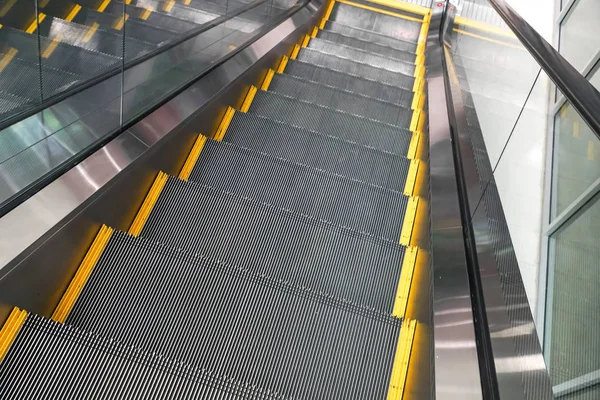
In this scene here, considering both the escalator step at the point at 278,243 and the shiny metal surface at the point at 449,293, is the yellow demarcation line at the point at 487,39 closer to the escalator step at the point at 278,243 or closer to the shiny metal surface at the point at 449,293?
the shiny metal surface at the point at 449,293

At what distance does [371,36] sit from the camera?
10.9 metres

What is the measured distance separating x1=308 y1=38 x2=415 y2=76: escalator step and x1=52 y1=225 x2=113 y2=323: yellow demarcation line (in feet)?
19.4

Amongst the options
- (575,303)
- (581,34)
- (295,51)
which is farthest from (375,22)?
(575,303)

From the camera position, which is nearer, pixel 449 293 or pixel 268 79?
pixel 449 293

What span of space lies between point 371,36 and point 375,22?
3.47 feet

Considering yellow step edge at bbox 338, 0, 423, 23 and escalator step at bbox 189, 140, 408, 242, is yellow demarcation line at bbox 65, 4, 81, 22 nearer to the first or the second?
escalator step at bbox 189, 140, 408, 242

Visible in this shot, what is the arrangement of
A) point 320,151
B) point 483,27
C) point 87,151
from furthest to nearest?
point 483,27
point 320,151
point 87,151

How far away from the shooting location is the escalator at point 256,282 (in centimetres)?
258

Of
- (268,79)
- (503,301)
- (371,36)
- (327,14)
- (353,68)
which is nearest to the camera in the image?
(503,301)

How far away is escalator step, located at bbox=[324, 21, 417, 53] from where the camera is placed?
10750 mm

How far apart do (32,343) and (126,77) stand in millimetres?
1826

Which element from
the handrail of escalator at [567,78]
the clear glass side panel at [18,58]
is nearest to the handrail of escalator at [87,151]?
the clear glass side panel at [18,58]

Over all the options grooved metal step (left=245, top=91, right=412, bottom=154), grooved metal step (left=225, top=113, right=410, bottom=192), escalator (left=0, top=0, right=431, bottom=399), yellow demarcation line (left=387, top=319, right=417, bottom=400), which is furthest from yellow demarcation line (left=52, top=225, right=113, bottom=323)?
grooved metal step (left=245, top=91, right=412, bottom=154)

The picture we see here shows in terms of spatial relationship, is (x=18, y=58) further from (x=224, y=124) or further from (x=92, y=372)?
(x=224, y=124)
